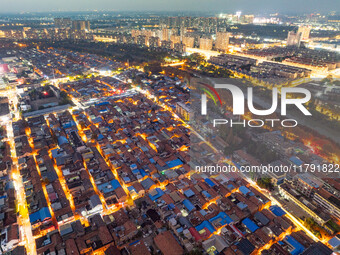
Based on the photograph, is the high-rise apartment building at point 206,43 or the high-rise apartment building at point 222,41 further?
the high-rise apartment building at point 206,43

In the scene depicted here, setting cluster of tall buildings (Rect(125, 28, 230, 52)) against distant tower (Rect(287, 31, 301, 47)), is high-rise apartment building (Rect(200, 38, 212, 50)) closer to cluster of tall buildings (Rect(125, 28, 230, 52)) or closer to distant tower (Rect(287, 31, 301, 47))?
cluster of tall buildings (Rect(125, 28, 230, 52))

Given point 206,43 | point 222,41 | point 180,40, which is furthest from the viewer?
point 180,40

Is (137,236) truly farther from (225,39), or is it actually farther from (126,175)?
(225,39)

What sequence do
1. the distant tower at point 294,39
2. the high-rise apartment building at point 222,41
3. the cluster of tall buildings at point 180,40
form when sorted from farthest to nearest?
the distant tower at point 294,39
the cluster of tall buildings at point 180,40
the high-rise apartment building at point 222,41

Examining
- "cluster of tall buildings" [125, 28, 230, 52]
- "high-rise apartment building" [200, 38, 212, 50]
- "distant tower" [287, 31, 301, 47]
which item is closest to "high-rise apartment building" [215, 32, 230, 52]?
"cluster of tall buildings" [125, 28, 230, 52]

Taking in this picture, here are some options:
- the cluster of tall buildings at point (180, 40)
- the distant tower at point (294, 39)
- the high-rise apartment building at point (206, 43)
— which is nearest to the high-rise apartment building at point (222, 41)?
the cluster of tall buildings at point (180, 40)

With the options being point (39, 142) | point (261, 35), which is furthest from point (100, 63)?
point (261, 35)

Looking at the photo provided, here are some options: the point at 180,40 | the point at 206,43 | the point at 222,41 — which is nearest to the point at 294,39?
the point at 222,41

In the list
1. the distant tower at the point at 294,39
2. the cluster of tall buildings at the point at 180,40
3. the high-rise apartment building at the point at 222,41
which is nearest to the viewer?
the high-rise apartment building at the point at 222,41

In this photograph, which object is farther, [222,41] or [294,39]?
[294,39]

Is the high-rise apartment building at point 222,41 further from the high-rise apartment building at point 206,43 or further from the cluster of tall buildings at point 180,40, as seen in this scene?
the high-rise apartment building at point 206,43

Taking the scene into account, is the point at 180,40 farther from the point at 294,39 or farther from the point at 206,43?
the point at 294,39
